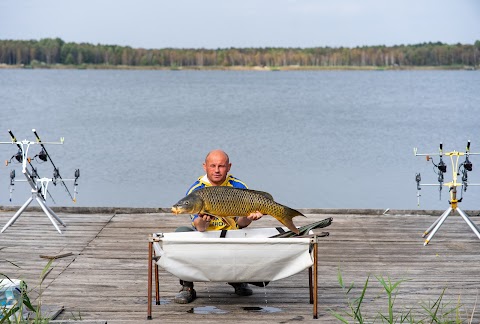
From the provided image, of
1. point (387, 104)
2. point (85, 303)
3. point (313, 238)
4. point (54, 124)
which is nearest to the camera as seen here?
point (313, 238)

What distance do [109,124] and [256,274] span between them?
2552cm

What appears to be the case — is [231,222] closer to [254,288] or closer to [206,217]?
[206,217]

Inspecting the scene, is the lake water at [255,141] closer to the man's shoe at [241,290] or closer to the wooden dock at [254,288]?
the wooden dock at [254,288]

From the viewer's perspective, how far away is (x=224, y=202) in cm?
470

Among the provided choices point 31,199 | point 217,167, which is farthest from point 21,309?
point 31,199

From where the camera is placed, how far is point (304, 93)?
169ft

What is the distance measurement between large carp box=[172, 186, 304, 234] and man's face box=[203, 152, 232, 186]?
39cm

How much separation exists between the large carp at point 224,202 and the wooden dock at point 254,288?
64cm

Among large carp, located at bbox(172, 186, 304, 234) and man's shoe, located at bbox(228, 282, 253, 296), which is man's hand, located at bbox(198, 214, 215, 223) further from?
man's shoe, located at bbox(228, 282, 253, 296)

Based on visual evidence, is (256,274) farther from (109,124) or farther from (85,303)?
(109,124)

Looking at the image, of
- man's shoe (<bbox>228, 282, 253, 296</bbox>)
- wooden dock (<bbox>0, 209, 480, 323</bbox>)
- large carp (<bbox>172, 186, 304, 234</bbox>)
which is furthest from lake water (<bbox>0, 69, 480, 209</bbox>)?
large carp (<bbox>172, 186, 304, 234</bbox>)

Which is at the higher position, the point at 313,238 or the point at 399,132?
the point at 313,238

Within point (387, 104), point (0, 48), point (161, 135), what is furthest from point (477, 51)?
point (161, 135)

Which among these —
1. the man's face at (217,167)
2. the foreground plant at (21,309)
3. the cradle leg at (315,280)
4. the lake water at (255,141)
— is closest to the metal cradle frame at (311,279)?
the cradle leg at (315,280)
